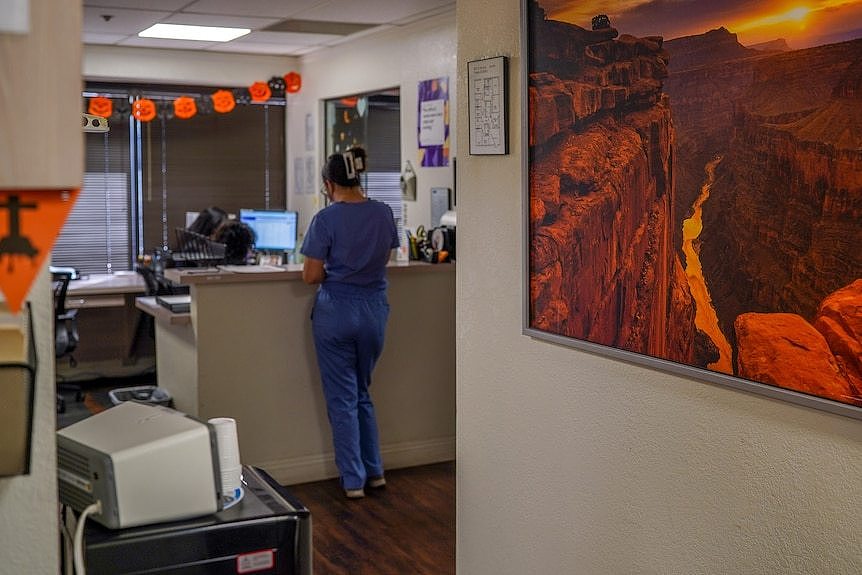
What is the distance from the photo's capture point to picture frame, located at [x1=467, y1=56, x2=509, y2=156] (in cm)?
270

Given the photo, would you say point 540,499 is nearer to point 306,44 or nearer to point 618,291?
point 618,291

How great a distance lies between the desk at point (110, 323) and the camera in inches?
279

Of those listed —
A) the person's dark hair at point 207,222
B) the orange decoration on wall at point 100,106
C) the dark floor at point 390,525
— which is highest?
the orange decoration on wall at point 100,106

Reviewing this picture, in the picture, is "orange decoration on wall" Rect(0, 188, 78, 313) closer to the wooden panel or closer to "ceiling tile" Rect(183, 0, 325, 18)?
the wooden panel

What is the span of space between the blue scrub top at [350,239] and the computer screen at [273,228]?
2.92 metres

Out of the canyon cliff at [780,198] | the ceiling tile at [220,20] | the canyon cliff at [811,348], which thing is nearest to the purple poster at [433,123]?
the ceiling tile at [220,20]

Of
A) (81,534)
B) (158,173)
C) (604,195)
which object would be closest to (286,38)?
(158,173)

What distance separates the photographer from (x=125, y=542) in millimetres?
1546

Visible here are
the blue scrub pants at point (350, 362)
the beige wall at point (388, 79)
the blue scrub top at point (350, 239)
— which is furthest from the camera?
the beige wall at point (388, 79)

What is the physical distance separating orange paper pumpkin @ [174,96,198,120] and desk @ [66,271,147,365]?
4.19 ft

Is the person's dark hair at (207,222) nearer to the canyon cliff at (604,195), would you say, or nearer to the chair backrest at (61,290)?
the chair backrest at (61,290)

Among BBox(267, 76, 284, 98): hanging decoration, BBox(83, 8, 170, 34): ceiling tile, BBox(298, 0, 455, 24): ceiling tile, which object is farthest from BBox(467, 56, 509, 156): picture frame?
BBox(267, 76, 284, 98): hanging decoration

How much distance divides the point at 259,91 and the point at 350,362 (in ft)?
12.4

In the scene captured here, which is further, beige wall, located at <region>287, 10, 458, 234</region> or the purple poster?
beige wall, located at <region>287, 10, 458, 234</region>
